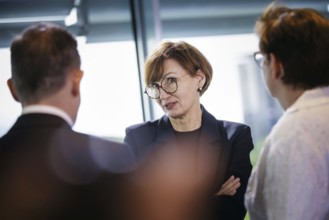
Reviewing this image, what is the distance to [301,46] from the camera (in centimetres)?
118

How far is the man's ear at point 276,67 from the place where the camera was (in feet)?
3.96

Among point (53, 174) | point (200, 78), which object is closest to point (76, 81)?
point (53, 174)

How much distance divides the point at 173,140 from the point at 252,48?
44.5 inches

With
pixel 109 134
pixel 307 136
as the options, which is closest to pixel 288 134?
pixel 307 136

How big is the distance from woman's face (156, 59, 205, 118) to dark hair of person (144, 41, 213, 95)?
0.02 meters

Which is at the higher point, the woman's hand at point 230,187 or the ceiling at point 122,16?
the ceiling at point 122,16

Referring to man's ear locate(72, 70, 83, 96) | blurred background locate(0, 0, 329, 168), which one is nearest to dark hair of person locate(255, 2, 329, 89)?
man's ear locate(72, 70, 83, 96)

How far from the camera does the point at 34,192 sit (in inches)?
37.8

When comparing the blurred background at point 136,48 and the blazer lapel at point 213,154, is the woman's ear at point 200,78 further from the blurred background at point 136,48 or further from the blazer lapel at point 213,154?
the blurred background at point 136,48

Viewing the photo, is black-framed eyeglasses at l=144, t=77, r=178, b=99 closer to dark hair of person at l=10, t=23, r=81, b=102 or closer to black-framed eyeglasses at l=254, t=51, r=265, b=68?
black-framed eyeglasses at l=254, t=51, r=265, b=68

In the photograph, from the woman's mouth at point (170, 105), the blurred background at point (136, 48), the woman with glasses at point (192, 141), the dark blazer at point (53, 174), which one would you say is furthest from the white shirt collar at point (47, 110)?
the blurred background at point (136, 48)

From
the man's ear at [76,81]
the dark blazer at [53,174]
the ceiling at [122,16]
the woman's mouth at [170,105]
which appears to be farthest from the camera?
the ceiling at [122,16]

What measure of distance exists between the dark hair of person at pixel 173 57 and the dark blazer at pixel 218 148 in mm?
221

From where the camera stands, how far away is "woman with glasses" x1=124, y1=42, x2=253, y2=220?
6.18 ft
